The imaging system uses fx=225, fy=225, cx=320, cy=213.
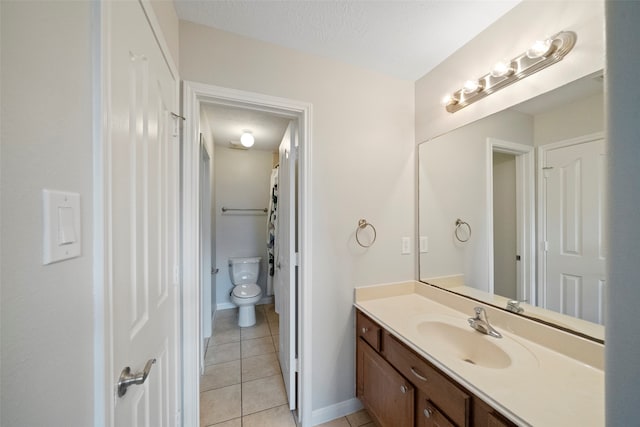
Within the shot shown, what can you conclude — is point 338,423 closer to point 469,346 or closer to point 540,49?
point 469,346

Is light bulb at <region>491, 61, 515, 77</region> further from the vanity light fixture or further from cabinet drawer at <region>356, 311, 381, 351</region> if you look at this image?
cabinet drawer at <region>356, 311, 381, 351</region>

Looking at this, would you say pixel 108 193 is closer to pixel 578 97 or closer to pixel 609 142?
pixel 609 142

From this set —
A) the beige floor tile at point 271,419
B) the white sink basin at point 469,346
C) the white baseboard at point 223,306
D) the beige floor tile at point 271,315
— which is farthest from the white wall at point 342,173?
the white baseboard at point 223,306

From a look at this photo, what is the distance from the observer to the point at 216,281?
3.14 metres

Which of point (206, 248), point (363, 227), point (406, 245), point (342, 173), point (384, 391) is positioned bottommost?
point (384, 391)

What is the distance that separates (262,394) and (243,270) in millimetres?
1654

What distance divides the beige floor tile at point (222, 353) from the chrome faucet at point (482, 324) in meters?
2.02

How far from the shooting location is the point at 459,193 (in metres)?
1.52

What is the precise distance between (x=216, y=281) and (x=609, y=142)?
354cm

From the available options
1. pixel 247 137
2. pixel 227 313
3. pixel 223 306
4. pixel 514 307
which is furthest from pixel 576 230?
pixel 223 306

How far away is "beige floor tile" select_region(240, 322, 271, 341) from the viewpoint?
2510 millimetres

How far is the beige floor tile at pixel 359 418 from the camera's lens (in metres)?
1.49

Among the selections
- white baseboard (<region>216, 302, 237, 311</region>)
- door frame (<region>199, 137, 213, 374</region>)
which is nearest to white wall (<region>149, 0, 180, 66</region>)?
door frame (<region>199, 137, 213, 374</region>)

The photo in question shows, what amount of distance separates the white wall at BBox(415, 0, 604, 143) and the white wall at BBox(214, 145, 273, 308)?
2384mm
